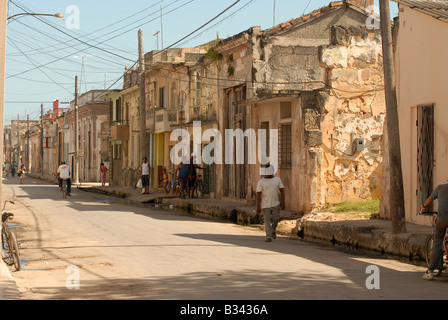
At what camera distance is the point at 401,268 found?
12.3 m

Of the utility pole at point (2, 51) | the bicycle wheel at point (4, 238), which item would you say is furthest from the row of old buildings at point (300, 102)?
the utility pole at point (2, 51)

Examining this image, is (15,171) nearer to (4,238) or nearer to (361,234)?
(361,234)

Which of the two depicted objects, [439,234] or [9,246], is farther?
[9,246]

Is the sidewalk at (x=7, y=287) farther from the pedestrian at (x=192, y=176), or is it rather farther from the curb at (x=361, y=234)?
the pedestrian at (x=192, y=176)

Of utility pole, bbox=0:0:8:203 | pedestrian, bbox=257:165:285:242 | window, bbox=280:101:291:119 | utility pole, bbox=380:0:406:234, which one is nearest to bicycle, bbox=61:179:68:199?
window, bbox=280:101:291:119

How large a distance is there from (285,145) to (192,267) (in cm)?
1290

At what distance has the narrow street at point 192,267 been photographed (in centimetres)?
924

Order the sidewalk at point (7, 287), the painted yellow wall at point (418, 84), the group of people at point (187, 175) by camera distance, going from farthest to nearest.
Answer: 1. the group of people at point (187, 175)
2. the painted yellow wall at point (418, 84)
3. the sidewalk at point (7, 287)

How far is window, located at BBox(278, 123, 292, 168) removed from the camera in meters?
23.7

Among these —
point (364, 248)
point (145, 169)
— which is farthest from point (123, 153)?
point (364, 248)

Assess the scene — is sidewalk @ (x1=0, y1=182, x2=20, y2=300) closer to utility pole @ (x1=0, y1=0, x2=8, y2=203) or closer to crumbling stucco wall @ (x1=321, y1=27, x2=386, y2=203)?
utility pole @ (x1=0, y1=0, x2=8, y2=203)

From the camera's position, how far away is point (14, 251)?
38.5 ft

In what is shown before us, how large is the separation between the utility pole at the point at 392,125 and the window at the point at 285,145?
29.1ft

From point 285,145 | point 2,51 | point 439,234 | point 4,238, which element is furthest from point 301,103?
point 2,51
